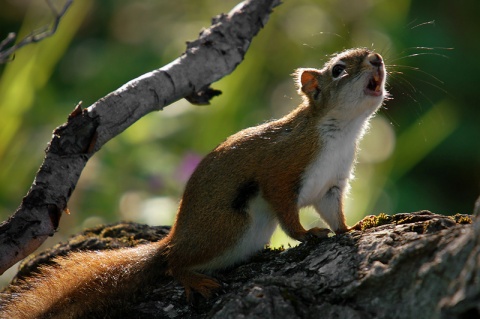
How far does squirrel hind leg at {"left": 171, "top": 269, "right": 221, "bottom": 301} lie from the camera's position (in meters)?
2.76

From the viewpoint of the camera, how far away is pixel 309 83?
137 inches

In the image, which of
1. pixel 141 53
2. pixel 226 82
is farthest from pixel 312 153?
pixel 141 53

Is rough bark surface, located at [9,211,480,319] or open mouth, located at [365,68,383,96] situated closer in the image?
rough bark surface, located at [9,211,480,319]

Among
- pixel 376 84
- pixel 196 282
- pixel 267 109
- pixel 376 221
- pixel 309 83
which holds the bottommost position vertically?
pixel 196 282

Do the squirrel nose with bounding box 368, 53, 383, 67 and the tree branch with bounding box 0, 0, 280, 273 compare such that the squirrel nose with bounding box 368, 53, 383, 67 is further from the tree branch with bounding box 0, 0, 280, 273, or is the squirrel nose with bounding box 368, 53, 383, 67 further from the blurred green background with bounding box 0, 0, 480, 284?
the blurred green background with bounding box 0, 0, 480, 284

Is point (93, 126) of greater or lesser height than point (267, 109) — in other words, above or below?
below

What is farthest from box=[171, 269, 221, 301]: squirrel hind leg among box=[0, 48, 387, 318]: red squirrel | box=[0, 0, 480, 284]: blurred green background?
box=[0, 0, 480, 284]: blurred green background

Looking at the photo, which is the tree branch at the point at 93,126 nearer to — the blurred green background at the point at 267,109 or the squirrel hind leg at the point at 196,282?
the squirrel hind leg at the point at 196,282

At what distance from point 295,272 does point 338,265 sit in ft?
0.62

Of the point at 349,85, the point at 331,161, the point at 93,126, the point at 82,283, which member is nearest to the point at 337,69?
the point at 349,85

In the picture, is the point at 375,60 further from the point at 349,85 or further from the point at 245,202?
the point at 245,202

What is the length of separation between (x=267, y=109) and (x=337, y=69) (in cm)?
253

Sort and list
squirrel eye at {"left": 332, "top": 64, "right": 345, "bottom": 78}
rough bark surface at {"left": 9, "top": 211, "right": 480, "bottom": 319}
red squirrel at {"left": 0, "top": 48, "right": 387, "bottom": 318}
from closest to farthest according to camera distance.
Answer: rough bark surface at {"left": 9, "top": 211, "right": 480, "bottom": 319}
red squirrel at {"left": 0, "top": 48, "right": 387, "bottom": 318}
squirrel eye at {"left": 332, "top": 64, "right": 345, "bottom": 78}

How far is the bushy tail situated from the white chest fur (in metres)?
0.72
